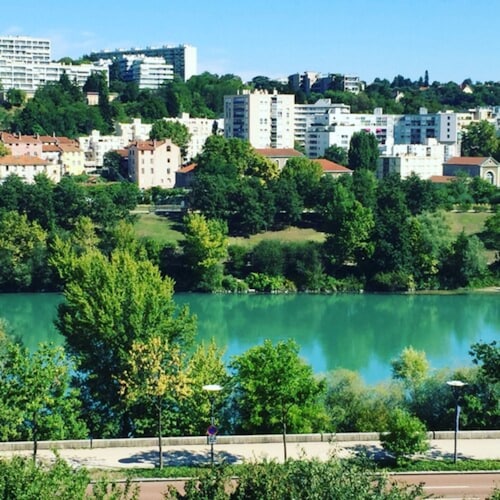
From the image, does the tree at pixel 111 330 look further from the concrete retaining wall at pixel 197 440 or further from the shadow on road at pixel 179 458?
the shadow on road at pixel 179 458

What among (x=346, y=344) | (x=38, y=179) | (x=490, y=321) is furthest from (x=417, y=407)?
(x=38, y=179)

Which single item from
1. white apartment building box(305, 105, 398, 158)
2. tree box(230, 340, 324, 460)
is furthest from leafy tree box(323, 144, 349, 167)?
tree box(230, 340, 324, 460)

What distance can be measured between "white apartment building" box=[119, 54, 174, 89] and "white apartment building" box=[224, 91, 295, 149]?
88.2ft

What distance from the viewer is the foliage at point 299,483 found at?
5.48 m

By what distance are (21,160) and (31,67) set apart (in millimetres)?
33101

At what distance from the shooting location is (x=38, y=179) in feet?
110

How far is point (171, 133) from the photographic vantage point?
46938mm

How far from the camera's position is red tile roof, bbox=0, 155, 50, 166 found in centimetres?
A: 3897

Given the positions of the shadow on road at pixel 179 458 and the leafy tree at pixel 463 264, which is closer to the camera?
the shadow on road at pixel 179 458

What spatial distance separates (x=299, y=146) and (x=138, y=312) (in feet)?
141

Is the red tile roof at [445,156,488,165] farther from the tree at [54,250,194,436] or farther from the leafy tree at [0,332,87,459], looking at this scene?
the leafy tree at [0,332,87,459]

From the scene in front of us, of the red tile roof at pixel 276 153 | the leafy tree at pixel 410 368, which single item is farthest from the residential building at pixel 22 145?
the leafy tree at pixel 410 368

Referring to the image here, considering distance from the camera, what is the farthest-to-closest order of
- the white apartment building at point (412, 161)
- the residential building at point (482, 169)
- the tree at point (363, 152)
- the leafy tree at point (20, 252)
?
1. the white apartment building at point (412, 161)
2. the residential building at point (482, 169)
3. the tree at point (363, 152)
4. the leafy tree at point (20, 252)

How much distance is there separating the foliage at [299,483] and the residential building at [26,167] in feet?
109
